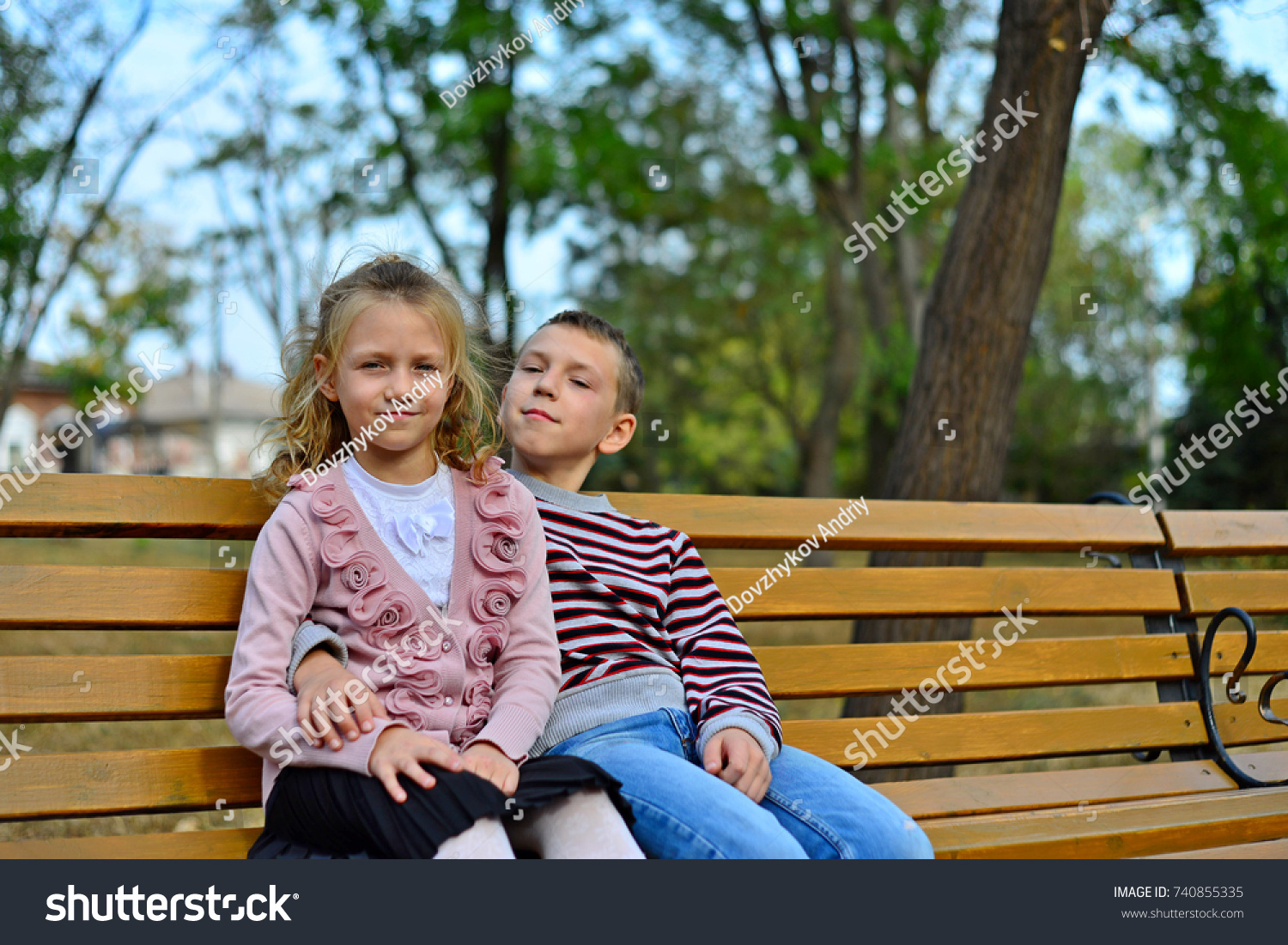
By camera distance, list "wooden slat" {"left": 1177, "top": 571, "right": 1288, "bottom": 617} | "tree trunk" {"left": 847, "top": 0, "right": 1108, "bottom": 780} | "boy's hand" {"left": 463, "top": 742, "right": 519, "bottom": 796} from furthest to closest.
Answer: "tree trunk" {"left": 847, "top": 0, "right": 1108, "bottom": 780}
"wooden slat" {"left": 1177, "top": 571, "right": 1288, "bottom": 617}
"boy's hand" {"left": 463, "top": 742, "right": 519, "bottom": 796}

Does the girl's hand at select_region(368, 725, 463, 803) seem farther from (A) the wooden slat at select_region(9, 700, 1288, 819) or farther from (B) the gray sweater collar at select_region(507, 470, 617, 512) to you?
(B) the gray sweater collar at select_region(507, 470, 617, 512)

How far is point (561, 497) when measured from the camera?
8.66 feet

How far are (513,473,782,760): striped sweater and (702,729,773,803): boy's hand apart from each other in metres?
0.03

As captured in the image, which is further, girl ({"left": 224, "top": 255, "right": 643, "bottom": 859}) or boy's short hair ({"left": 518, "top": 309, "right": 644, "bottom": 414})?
boy's short hair ({"left": 518, "top": 309, "right": 644, "bottom": 414})

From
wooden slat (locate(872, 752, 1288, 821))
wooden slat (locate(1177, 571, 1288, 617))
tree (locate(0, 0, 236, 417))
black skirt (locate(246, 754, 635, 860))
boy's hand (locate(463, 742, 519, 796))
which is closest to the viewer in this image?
black skirt (locate(246, 754, 635, 860))

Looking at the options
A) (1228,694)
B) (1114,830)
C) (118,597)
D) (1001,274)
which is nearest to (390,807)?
(118,597)

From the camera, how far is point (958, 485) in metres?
4.07

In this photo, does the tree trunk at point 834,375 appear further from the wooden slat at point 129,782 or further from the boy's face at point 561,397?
the wooden slat at point 129,782

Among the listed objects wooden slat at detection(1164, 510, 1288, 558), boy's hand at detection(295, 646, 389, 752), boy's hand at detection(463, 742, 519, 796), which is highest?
wooden slat at detection(1164, 510, 1288, 558)

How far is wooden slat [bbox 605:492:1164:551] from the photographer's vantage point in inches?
115

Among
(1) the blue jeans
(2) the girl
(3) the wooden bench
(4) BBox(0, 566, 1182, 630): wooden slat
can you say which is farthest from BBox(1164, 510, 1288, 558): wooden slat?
(2) the girl
